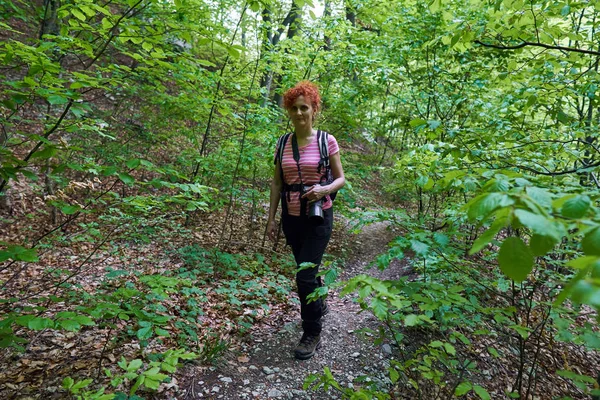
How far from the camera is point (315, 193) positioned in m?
2.87

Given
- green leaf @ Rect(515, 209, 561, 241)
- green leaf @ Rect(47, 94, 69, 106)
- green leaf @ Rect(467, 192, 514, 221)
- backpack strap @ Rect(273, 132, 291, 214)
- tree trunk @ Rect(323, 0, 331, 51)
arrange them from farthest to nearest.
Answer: tree trunk @ Rect(323, 0, 331, 51) → backpack strap @ Rect(273, 132, 291, 214) → green leaf @ Rect(47, 94, 69, 106) → green leaf @ Rect(467, 192, 514, 221) → green leaf @ Rect(515, 209, 561, 241)

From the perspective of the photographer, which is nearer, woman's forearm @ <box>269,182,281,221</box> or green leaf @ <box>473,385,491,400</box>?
green leaf @ <box>473,385,491,400</box>

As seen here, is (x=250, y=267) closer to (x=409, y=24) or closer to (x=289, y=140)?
(x=289, y=140)

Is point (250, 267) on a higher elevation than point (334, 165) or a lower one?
lower

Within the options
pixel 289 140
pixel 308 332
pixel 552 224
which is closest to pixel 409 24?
pixel 289 140

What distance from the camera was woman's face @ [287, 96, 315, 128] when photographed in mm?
3045

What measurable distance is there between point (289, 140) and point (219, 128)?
4617 mm

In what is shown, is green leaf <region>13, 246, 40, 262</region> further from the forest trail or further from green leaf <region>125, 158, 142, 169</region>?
the forest trail

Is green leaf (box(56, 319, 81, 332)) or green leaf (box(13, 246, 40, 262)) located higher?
green leaf (box(13, 246, 40, 262))

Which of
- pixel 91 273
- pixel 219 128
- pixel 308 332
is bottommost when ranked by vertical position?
pixel 91 273

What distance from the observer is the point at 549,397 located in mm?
2973

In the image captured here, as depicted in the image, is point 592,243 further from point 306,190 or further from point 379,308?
point 306,190

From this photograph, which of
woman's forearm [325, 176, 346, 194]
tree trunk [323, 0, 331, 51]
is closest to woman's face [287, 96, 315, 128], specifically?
woman's forearm [325, 176, 346, 194]

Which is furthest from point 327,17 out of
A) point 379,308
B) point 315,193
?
point 379,308
